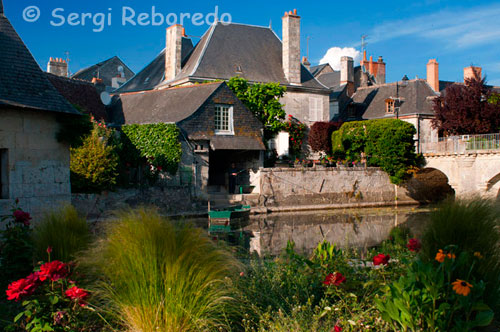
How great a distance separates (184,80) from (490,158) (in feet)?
55.4

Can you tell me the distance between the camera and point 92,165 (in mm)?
16672

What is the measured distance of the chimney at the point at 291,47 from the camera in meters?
30.4

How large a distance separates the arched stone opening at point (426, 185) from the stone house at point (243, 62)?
7.03m

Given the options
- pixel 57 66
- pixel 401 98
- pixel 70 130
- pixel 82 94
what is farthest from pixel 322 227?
pixel 57 66

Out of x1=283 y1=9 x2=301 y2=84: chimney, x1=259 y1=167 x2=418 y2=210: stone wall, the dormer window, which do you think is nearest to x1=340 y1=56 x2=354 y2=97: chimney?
the dormer window

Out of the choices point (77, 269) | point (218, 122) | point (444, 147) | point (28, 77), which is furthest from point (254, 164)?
point (77, 269)

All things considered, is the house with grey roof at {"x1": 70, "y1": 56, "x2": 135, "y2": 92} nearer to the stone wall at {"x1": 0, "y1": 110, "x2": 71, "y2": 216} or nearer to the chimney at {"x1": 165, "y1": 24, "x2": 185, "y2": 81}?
the chimney at {"x1": 165, "y1": 24, "x2": 185, "y2": 81}

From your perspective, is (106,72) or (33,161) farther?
(106,72)

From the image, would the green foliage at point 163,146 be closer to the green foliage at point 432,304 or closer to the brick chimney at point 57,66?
the brick chimney at point 57,66

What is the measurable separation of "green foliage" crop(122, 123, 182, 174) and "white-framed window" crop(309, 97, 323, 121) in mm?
13011

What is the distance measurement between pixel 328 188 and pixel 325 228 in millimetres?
8663

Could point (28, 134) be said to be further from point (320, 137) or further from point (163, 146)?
point (320, 137)

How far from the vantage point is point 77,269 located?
4.57 meters

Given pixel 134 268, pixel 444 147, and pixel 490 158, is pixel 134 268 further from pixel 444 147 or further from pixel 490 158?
pixel 444 147
